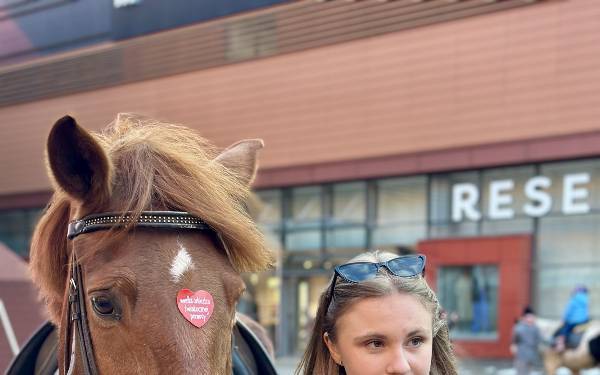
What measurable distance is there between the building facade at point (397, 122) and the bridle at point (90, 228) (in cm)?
1634

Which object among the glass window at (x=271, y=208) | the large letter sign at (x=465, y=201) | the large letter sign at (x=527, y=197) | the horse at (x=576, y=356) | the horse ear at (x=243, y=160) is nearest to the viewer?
the horse ear at (x=243, y=160)

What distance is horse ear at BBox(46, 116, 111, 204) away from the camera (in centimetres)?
187

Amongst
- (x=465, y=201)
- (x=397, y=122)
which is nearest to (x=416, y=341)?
(x=465, y=201)

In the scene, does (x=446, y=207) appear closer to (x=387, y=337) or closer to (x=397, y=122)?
(x=397, y=122)

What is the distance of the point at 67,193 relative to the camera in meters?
2.02

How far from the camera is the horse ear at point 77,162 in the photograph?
6.12 ft

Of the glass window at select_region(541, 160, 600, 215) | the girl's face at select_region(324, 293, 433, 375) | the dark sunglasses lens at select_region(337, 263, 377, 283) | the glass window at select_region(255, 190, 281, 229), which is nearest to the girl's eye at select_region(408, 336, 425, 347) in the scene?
the girl's face at select_region(324, 293, 433, 375)

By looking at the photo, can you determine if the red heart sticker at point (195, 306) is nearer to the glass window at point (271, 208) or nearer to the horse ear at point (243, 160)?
the horse ear at point (243, 160)

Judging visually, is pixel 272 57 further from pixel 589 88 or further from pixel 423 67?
pixel 589 88

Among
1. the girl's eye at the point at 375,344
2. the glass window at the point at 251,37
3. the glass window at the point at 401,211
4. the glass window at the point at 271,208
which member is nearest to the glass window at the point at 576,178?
the glass window at the point at 401,211

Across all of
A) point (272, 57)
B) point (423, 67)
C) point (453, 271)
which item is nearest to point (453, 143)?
point (423, 67)

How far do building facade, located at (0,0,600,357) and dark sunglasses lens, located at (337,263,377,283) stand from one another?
15895 millimetres

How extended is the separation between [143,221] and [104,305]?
0.26 m

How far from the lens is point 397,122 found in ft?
62.9
